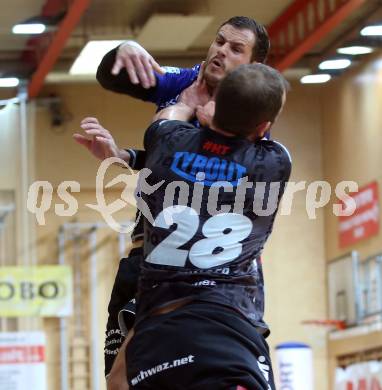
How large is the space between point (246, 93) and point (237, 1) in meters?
9.17

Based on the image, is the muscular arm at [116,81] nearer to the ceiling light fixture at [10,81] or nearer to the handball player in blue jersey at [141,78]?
the handball player in blue jersey at [141,78]

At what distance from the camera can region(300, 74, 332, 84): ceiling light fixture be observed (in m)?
14.1

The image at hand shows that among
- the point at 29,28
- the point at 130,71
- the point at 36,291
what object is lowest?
the point at 130,71

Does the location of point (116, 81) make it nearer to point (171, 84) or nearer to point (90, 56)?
point (171, 84)

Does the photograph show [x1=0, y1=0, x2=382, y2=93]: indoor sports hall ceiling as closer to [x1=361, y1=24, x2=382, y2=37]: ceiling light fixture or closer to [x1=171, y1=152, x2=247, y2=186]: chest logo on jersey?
[x1=361, y1=24, x2=382, y2=37]: ceiling light fixture

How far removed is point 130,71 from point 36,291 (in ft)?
33.5

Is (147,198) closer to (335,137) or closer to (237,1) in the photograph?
(237,1)

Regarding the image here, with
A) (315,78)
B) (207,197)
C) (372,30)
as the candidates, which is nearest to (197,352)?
(207,197)

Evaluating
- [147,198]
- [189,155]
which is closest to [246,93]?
[189,155]

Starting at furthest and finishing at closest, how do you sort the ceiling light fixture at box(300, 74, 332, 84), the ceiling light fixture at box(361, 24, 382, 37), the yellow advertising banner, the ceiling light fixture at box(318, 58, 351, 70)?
1. the ceiling light fixture at box(300, 74, 332, 84)
2. the ceiling light fixture at box(318, 58, 351, 70)
3. the yellow advertising banner
4. the ceiling light fixture at box(361, 24, 382, 37)

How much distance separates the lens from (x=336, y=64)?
1357cm

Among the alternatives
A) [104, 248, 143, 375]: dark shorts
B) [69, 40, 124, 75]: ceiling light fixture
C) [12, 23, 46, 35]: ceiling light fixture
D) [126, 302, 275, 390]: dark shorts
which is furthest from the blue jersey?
[69, 40, 124, 75]: ceiling light fixture

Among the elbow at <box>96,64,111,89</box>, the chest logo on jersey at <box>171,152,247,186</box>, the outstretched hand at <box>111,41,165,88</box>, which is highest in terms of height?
the elbow at <box>96,64,111,89</box>

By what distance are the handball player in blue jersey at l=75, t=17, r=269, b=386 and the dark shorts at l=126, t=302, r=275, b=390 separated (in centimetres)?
30
